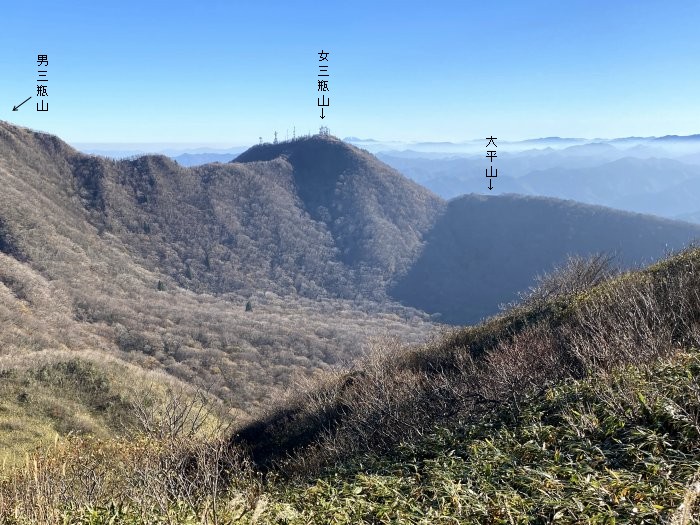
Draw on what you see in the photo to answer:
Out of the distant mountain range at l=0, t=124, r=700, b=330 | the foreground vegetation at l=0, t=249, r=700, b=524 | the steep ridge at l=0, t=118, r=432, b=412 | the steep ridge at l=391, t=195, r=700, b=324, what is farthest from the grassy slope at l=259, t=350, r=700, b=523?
the steep ridge at l=391, t=195, r=700, b=324

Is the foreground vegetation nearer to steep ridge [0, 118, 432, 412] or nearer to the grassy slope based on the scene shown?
the grassy slope

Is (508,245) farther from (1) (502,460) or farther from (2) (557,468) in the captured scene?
(2) (557,468)

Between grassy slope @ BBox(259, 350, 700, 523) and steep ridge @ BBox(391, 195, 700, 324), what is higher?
grassy slope @ BBox(259, 350, 700, 523)

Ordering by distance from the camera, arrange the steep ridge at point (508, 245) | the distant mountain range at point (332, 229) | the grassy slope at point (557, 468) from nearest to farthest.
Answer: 1. the grassy slope at point (557, 468)
2. the distant mountain range at point (332, 229)
3. the steep ridge at point (508, 245)

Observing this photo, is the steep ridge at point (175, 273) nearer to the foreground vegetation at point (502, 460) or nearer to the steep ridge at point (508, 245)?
the steep ridge at point (508, 245)

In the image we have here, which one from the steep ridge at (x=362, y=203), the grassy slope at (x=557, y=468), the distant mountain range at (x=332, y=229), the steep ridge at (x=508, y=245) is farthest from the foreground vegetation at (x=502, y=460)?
the steep ridge at (x=362, y=203)

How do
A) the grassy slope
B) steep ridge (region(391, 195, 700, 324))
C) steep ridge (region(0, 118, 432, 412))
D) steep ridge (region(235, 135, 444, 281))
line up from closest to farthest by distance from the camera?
the grassy slope < steep ridge (region(0, 118, 432, 412)) < steep ridge (region(391, 195, 700, 324)) < steep ridge (region(235, 135, 444, 281))

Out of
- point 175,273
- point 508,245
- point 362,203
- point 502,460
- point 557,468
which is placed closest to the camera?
point 557,468

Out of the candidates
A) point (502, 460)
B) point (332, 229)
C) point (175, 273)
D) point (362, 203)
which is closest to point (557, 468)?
point (502, 460)

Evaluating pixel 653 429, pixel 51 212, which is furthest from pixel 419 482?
pixel 51 212

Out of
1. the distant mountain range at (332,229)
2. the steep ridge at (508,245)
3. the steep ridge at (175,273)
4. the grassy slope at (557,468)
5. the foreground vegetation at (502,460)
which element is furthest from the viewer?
the steep ridge at (508,245)

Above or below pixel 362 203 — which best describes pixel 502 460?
below

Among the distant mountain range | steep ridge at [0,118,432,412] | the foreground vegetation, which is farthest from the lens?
the distant mountain range
